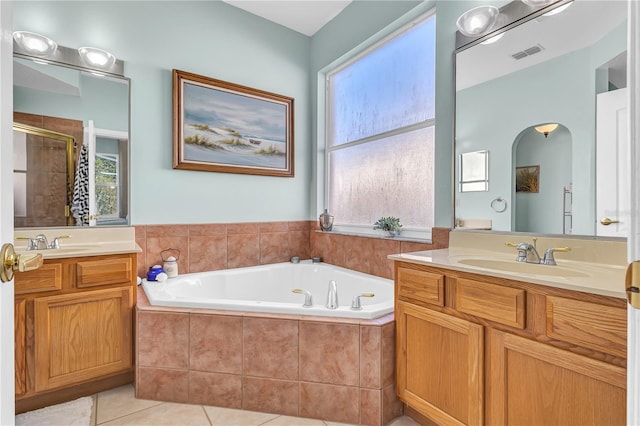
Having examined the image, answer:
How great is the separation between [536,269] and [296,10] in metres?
2.81

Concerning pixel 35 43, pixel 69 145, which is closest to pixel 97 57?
pixel 35 43

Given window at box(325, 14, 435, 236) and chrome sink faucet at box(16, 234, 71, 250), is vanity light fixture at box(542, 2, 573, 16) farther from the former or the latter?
chrome sink faucet at box(16, 234, 71, 250)

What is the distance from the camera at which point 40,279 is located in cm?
173

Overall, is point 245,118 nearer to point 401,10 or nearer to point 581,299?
point 401,10

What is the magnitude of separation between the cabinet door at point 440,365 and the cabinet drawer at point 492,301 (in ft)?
0.23

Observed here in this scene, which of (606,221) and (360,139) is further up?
(360,139)

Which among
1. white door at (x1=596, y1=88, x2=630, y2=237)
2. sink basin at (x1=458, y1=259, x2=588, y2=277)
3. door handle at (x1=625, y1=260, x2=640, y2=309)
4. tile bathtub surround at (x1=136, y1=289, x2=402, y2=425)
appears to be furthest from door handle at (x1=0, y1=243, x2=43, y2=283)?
white door at (x1=596, y1=88, x2=630, y2=237)

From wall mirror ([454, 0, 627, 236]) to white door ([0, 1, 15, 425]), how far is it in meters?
2.00

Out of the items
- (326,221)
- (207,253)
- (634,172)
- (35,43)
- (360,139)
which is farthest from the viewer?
(326,221)

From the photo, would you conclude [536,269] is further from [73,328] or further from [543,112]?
[73,328]

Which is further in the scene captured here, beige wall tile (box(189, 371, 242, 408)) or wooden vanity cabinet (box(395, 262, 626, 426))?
beige wall tile (box(189, 371, 242, 408))

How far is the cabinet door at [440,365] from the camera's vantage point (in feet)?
4.40

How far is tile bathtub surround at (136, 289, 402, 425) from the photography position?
1.66m

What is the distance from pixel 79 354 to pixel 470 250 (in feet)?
7.59
